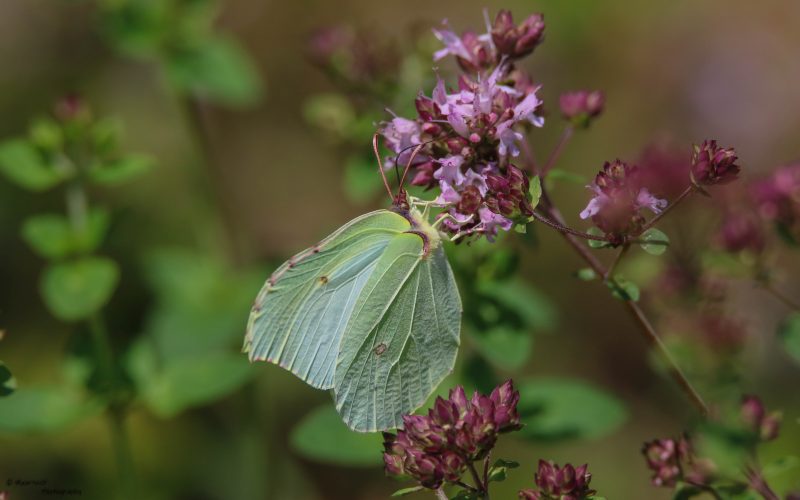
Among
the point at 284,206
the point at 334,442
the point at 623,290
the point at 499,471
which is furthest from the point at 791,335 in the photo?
the point at 284,206

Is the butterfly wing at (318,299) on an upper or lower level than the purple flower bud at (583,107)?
lower

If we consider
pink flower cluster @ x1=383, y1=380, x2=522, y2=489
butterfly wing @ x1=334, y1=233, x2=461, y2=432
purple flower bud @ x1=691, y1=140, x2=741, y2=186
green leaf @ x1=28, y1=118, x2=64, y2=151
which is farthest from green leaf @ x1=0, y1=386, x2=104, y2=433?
purple flower bud @ x1=691, y1=140, x2=741, y2=186

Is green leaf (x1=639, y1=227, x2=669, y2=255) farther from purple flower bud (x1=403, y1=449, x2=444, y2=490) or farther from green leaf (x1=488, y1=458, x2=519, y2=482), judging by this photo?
purple flower bud (x1=403, y1=449, x2=444, y2=490)

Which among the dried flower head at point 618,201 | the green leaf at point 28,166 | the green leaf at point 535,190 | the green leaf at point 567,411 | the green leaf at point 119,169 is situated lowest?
the green leaf at point 567,411

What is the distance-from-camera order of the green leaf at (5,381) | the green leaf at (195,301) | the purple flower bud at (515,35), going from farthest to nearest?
the green leaf at (195,301) < the purple flower bud at (515,35) < the green leaf at (5,381)

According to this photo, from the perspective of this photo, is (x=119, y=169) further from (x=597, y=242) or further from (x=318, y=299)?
(x=597, y=242)

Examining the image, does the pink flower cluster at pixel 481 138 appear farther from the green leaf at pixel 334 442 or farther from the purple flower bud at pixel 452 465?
the green leaf at pixel 334 442

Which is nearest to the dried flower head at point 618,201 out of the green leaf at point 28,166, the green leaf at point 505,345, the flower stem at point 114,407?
the green leaf at point 505,345
